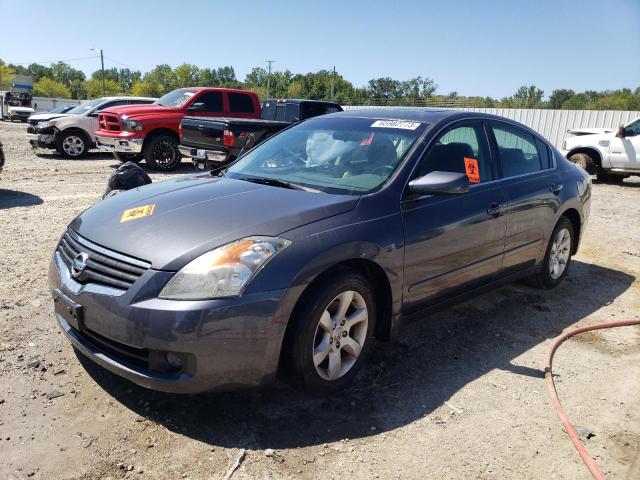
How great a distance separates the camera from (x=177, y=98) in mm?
13234

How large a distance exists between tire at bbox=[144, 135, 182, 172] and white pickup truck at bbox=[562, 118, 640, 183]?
401 inches

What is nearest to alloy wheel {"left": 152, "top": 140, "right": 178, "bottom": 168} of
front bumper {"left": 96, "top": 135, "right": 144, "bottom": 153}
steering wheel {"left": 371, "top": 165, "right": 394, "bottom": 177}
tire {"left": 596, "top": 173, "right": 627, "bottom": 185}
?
front bumper {"left": 96, "top": 135, "right": 144, "bottom": 153}

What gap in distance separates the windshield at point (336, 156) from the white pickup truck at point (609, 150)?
11001mm

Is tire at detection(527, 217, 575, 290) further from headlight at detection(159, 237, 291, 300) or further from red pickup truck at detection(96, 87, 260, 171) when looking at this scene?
red pickup truck at detection(96, 87, 260, 171)

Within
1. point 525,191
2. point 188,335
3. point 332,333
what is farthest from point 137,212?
point 525,191

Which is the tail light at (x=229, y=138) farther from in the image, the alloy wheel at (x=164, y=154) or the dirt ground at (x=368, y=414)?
the dirt ground at (x=368, y=414)

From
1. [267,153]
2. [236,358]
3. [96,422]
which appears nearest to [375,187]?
[267,153]

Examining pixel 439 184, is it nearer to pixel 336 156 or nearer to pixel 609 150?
pixel 336 156

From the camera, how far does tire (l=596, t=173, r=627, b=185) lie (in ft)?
48.8

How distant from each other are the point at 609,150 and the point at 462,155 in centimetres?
1145

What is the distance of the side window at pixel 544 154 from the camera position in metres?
4.97

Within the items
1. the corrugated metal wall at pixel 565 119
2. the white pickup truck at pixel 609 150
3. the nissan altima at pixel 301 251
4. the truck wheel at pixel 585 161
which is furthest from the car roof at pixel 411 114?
the corrugated metal wall at pixel 565 119

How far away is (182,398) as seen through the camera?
306 cm

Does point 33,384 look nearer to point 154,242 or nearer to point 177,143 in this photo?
point 154,242
